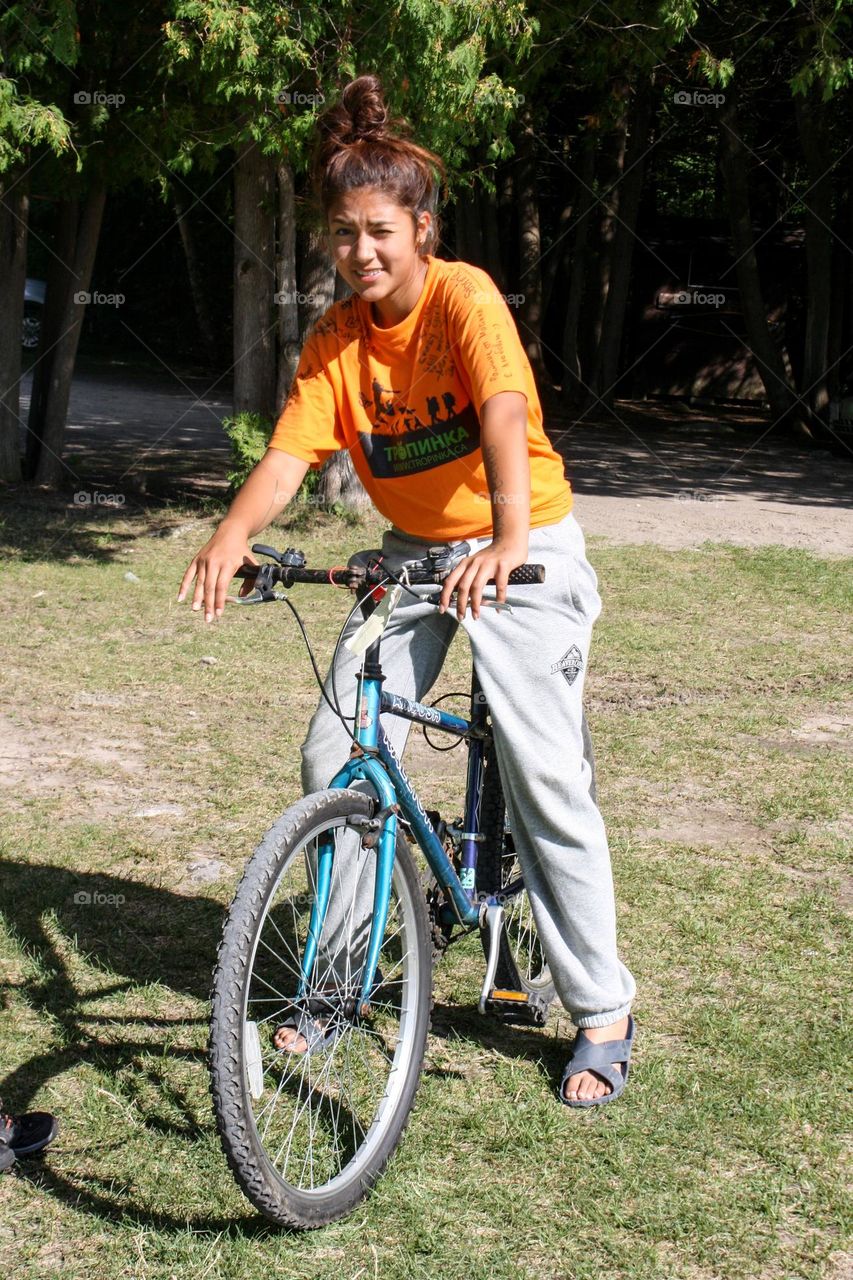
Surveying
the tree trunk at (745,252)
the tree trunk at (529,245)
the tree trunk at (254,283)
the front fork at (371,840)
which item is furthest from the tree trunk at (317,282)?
the tree trunk at (529,245)

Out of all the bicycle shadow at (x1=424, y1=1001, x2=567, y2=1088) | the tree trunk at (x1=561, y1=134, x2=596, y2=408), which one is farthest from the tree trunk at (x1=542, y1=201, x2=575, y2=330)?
the bicycle shadow at (x1=424, y1=1001, x2=567, y2=1088)

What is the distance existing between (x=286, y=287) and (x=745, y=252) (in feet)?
A: 31.2

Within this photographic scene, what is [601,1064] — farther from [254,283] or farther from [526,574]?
[254,283]

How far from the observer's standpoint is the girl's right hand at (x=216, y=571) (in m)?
2.67

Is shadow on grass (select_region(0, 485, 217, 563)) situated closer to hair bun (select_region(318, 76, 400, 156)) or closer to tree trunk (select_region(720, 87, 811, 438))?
hair bun (select_region(318, 76, 400, 156))

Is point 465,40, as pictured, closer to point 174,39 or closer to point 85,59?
point 174,39

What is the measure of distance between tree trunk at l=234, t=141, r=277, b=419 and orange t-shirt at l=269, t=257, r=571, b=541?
26.9 feet

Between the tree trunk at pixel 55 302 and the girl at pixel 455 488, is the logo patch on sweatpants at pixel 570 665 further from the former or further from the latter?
the tree trunk at pixel 55 302

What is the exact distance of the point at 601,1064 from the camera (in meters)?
3.28

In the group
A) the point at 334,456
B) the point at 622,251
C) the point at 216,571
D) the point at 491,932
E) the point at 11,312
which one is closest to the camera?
the point at 216,571

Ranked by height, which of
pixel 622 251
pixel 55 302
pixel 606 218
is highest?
pixel 606 218

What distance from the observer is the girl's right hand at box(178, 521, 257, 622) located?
267cm

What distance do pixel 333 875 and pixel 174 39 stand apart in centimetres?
695

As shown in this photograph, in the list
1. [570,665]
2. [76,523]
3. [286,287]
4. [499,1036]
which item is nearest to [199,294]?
[286,287]
